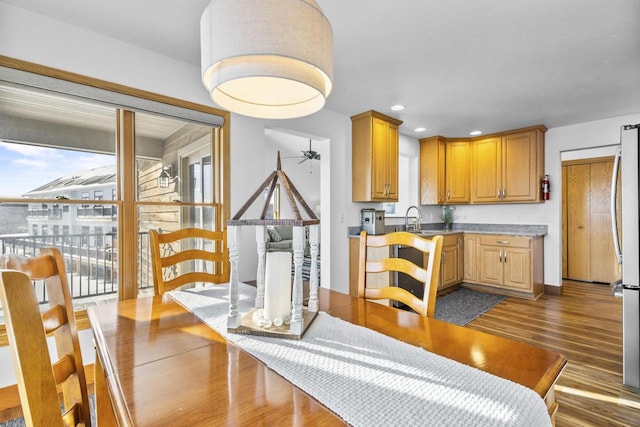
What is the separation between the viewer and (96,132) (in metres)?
2.34

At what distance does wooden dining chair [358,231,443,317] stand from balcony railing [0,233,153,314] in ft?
6.31

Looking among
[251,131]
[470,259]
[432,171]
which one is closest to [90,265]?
Result: [251,131]

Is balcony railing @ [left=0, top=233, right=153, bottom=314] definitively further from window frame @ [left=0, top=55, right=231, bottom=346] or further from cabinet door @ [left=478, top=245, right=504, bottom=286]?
cabinet door @ [left=478, top=245, right=504, bottom=286]

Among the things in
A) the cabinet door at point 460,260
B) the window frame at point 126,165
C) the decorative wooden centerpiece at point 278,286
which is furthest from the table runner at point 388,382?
the cabinet door at point 460,260

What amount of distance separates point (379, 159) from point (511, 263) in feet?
7.93

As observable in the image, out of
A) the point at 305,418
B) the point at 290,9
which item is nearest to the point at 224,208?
the point at 290,9

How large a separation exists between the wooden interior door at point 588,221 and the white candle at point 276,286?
6.24 meters

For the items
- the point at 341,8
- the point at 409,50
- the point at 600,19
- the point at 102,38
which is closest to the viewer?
the point at 341,8

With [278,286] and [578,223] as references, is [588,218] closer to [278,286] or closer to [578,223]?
[578,223]

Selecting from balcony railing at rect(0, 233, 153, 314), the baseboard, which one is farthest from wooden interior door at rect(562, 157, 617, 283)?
balcony railing at rect(0, 233, 153, 314)

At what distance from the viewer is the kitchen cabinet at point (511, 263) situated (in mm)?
4289

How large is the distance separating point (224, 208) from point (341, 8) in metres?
1.80

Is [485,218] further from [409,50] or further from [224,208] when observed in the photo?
[224,208]

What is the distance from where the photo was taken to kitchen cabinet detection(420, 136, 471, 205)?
509 cm
